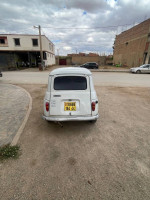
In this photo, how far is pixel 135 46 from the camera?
2572cm

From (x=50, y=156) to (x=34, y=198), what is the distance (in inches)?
30.5

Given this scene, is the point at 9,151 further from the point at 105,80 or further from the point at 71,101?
the point at 105,80

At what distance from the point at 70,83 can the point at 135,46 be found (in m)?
29.8

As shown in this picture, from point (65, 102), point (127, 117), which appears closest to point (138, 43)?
point (127, 117)

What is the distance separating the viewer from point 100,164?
2.12m

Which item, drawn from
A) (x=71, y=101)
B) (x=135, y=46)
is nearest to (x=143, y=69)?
(x=135, y=46)

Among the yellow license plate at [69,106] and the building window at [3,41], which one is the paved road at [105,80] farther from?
the building window at [3,41]

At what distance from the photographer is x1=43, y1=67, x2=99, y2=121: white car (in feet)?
9.27

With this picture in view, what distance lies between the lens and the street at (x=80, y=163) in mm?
1654

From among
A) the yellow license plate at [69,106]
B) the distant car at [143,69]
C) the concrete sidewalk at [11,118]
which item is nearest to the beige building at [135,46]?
the distant car at [143,69]

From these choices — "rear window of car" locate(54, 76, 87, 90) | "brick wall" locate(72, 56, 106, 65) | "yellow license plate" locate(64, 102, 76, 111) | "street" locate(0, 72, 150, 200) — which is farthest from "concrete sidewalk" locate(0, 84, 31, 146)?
"brick wall" locate(72, 56, 106, 65)

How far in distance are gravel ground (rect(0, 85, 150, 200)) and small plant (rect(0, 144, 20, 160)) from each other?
0.43 ft

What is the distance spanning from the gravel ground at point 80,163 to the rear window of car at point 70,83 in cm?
124

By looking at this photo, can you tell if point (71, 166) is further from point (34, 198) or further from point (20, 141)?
point (20, 141)
